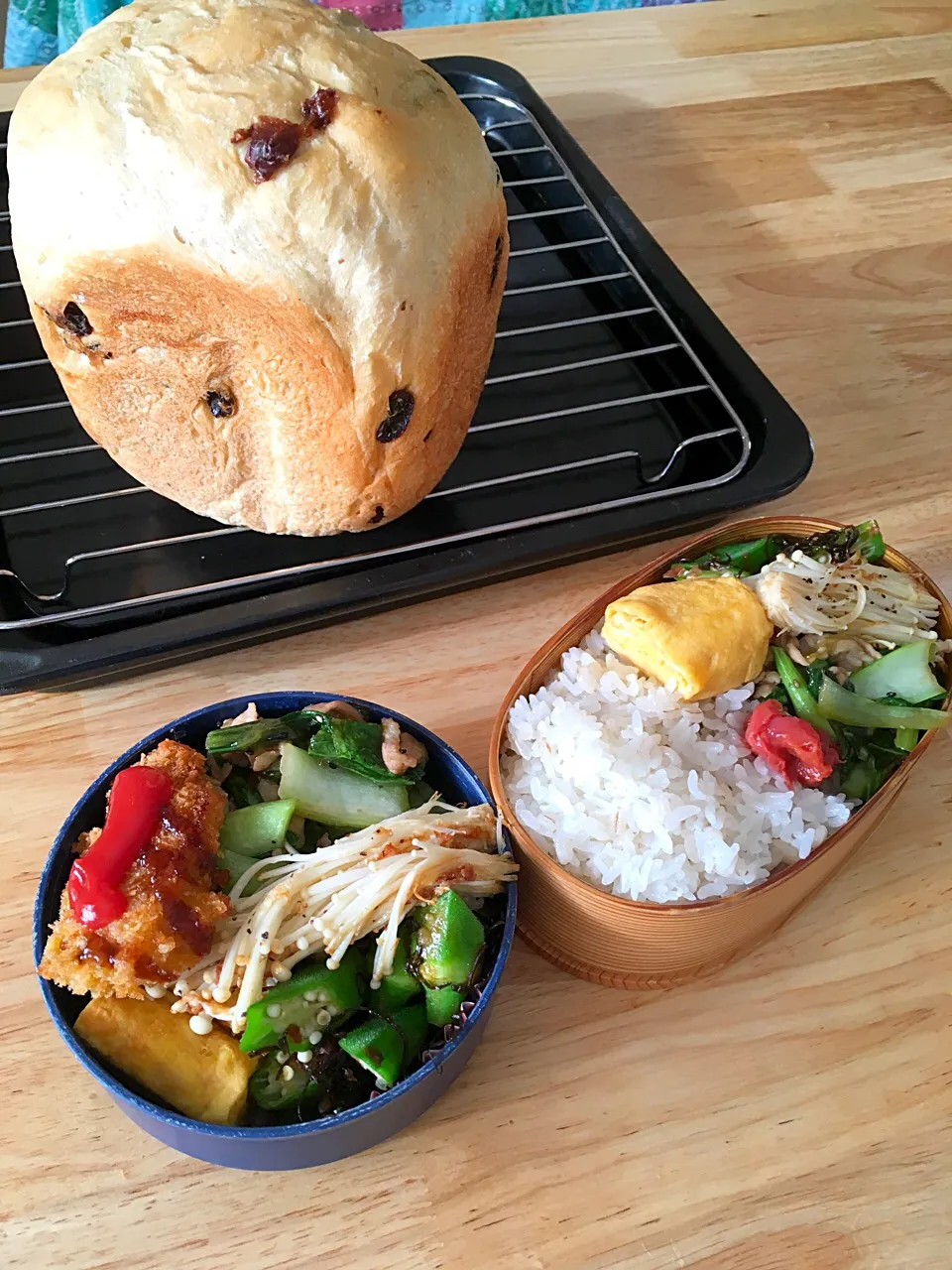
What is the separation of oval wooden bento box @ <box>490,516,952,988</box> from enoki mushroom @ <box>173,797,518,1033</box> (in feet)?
0.14

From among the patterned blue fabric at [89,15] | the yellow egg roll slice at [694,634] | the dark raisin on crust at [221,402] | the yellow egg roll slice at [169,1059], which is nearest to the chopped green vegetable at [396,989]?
the yellow egg roll slice at [169,1059]

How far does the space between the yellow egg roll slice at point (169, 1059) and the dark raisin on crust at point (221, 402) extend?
1.91 ft

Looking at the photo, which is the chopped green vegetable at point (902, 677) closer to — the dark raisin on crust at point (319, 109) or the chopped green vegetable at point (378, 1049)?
the chopped green vegetable at point (378, 1049)

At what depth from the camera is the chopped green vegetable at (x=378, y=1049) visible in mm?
829

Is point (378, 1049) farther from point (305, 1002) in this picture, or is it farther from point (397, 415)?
point (397, 415)

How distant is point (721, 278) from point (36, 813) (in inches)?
49.6

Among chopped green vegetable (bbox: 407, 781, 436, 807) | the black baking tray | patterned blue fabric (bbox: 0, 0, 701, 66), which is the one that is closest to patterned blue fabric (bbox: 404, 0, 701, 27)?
patterned blue fabric (bbox: 0, 0, 701, 66)

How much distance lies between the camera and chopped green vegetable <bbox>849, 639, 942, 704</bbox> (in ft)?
3.13

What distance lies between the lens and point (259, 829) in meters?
0.93

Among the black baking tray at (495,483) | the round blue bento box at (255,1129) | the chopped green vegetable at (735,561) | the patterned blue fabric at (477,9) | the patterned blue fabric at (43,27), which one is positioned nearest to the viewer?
the round blue bento box at (255,1129)

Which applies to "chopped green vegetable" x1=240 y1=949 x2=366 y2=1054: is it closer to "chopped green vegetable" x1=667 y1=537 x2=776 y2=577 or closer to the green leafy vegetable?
the green leafy vegetable

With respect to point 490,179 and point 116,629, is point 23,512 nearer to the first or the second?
point 116,629

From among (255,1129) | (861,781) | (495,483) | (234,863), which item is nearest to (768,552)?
(861,781)

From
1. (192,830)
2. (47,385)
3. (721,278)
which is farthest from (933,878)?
(47,385)
